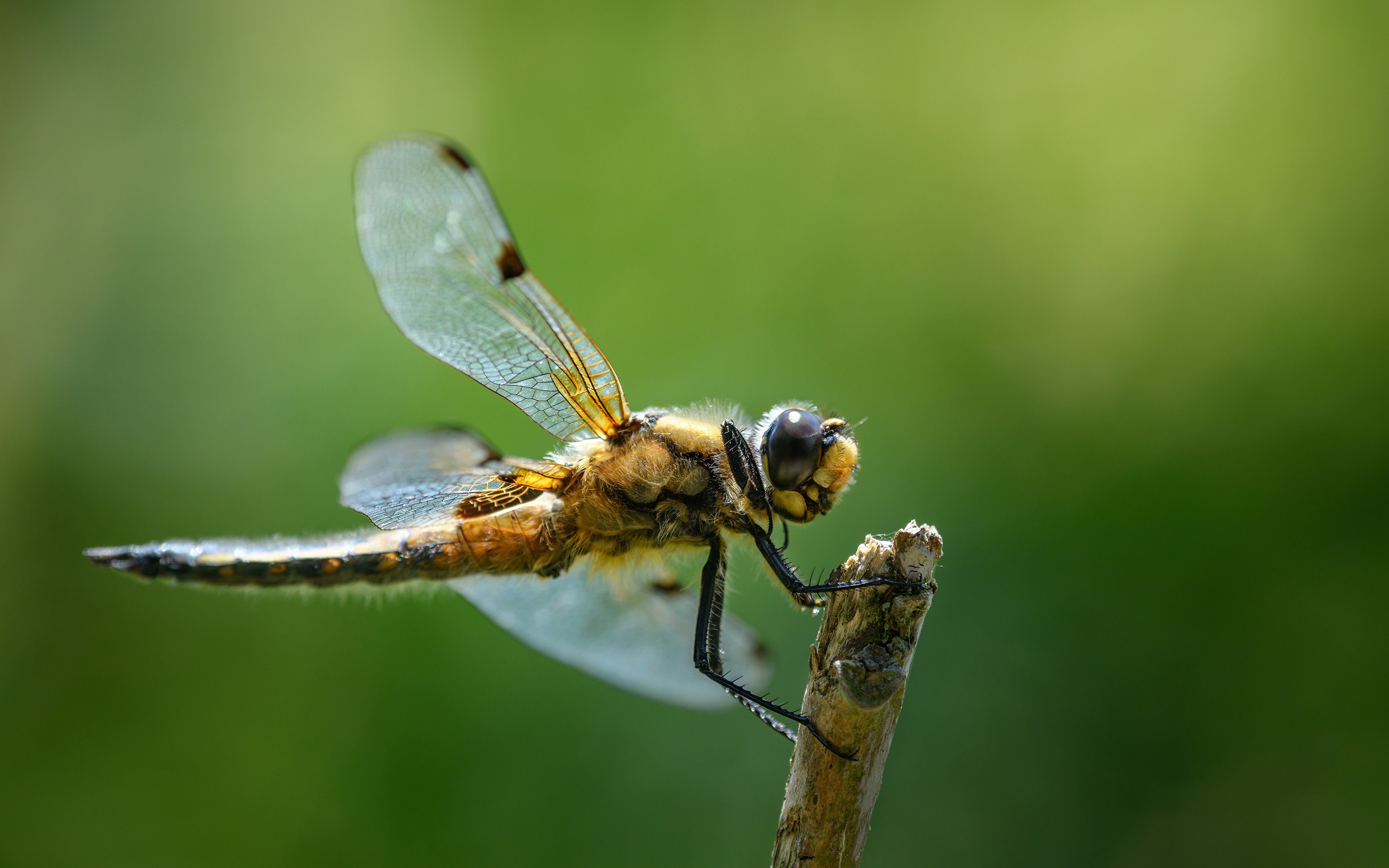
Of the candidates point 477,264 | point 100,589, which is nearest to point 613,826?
point 477,264

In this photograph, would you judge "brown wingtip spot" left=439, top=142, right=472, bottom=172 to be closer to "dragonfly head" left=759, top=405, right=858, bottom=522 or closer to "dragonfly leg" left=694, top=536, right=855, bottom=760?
"dragonfly head" left=759, top=405, right=858, bottom=522

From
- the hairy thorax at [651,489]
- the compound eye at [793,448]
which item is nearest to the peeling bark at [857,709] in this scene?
the compound eye at [793,448]

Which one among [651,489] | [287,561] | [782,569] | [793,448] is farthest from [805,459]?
[287,561]

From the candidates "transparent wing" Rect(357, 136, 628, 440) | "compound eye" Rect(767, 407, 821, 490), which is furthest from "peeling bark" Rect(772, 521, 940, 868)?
"transparent wing" Rect(357, 136, 628, 440)

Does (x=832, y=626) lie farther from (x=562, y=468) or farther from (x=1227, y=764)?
(x=1227, y=764)

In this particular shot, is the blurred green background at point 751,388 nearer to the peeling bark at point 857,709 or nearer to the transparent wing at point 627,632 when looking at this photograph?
the transparent wing at point 627,632

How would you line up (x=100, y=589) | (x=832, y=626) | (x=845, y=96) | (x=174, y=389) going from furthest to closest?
(x=845, y=96)
(x=174, y=389)
(x=100, y=589)
(x=832, y=626)
